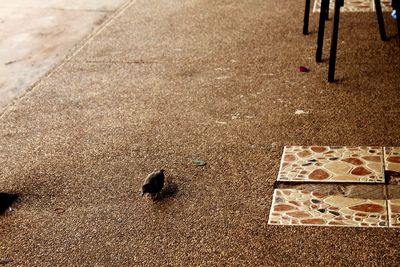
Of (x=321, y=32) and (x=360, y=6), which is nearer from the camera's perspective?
(x=321, y=32)

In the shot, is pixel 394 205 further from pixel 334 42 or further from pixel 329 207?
pixel 334 42

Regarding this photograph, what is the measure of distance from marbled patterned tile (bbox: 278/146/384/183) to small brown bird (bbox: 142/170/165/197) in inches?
19.3

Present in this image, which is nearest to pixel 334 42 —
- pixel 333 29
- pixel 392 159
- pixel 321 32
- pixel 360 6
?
pixel 333 29

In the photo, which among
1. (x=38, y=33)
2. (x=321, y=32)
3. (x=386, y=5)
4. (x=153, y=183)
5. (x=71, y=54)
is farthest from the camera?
(x=38, y=33)

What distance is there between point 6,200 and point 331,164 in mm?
1372

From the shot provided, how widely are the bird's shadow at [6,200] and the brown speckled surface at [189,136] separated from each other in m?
0.04

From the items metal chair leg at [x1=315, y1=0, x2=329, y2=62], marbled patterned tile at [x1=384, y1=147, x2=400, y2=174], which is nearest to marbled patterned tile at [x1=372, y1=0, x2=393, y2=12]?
metal chair leg at [x1=315, y1=0, x2=329, y2=62]

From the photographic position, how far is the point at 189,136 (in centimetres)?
275

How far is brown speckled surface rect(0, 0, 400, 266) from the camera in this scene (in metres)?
2.03

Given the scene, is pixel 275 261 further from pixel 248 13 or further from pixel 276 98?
pixel 248 13

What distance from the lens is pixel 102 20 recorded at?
15.0ft

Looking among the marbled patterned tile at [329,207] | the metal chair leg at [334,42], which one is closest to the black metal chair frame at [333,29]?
the metal chair leg at [334,42]

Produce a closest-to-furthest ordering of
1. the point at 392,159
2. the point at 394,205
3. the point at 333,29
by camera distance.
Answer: the point at 394,205 → the point at 392,159 → the point at 333,29

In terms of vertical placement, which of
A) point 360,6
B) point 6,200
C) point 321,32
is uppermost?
point 321,32
